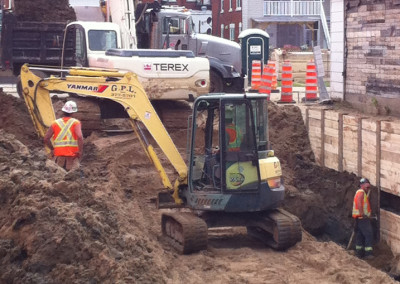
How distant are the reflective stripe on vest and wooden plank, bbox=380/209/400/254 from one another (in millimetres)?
6405

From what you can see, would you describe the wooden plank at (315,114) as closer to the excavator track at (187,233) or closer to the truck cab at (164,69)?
the truck cab at (164,69)

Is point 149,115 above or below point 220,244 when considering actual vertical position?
above

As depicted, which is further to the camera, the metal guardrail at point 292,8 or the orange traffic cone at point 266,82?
the metal guardrail at point 292,8

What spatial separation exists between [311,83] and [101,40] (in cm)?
569

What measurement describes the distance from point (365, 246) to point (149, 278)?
8.76 m

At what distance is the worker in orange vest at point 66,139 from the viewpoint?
13492 mm

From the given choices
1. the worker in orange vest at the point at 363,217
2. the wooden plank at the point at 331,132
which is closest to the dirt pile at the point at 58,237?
the worker in orange vest at the point at 363,217

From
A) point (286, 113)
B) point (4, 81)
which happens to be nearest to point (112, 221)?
point (286, 113)

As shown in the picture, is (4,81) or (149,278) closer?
(149,278)

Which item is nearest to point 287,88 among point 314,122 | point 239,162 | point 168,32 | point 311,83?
point 311,83

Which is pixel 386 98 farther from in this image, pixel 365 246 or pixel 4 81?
pixel 4 81

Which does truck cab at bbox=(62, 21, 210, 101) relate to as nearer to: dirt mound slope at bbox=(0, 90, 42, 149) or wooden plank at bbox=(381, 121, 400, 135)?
dirt mound slope at bbox=(0, 90, 42, 149)

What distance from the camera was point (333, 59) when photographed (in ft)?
A: 68.4

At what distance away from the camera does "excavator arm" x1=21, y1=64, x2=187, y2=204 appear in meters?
13.5
